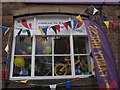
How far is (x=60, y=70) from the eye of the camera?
8719mm

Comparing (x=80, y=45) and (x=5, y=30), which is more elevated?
(x=5, y=30)

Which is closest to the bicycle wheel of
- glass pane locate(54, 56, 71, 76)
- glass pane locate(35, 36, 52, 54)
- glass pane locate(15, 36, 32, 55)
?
glass pane locate(54, 56, 71, 76)

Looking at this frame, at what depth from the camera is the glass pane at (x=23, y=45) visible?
29.0 ft

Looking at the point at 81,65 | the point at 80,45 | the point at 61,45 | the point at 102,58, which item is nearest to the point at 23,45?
the point at 61,45

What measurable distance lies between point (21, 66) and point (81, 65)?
180cm

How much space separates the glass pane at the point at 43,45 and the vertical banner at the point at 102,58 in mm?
1286

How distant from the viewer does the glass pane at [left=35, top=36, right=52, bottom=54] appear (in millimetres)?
8859

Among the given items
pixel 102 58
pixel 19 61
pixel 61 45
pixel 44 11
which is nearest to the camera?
pixel 102 58

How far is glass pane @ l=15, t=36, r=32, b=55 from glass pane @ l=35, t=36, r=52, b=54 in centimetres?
24

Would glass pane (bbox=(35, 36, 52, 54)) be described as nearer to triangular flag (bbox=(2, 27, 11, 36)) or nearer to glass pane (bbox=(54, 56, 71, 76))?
glass pane (bbox=(54, 56, 71, 76))

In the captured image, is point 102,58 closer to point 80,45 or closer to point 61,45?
point 80,45

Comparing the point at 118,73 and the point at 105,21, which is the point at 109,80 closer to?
the point at 118,73

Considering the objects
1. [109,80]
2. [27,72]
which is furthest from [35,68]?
[109,80]

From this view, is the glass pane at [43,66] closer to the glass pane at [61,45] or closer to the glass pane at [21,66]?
the glass pane at [21,66]
